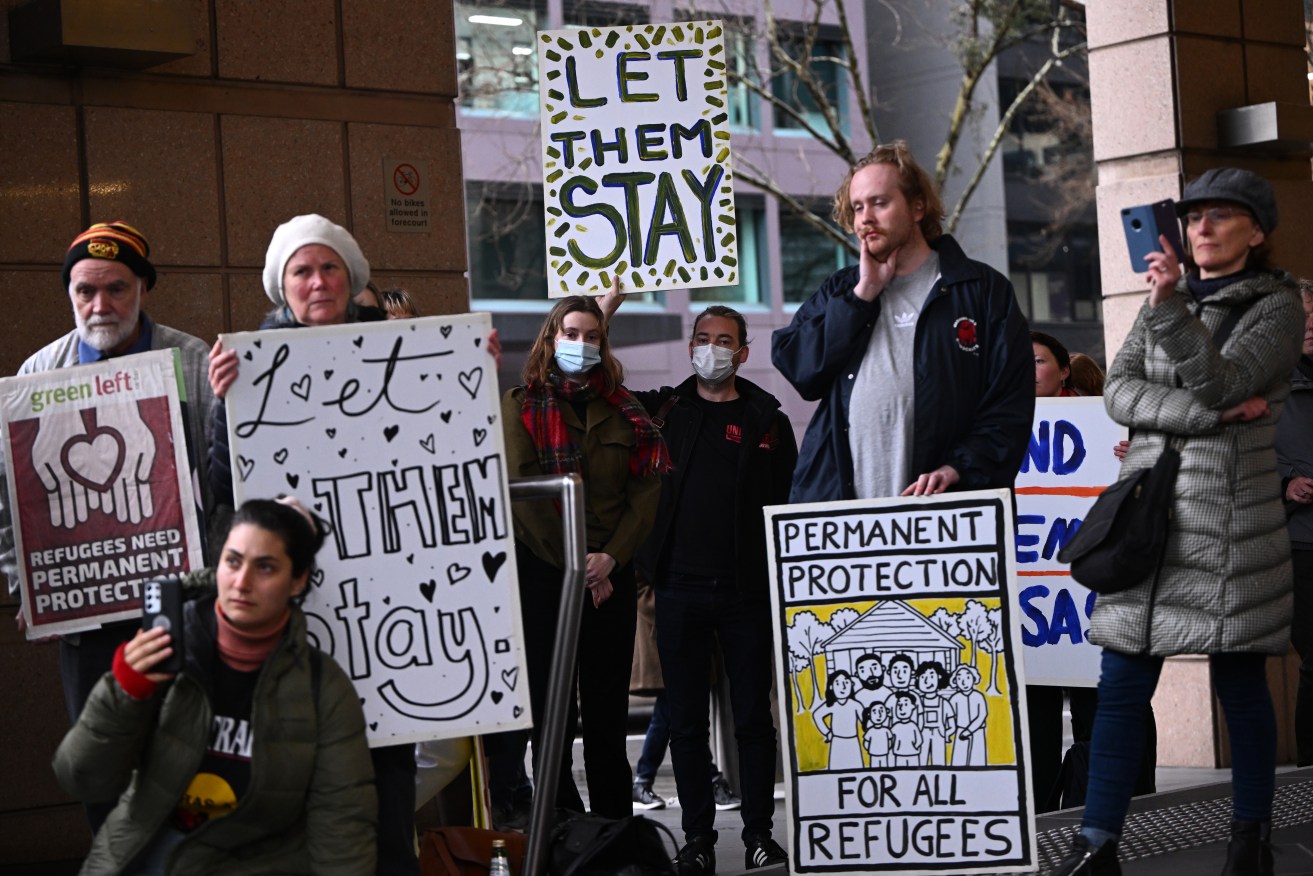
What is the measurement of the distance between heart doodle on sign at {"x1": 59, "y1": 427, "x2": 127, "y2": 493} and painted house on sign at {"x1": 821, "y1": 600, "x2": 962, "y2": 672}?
2.13 meters

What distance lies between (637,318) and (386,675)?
25015 mm

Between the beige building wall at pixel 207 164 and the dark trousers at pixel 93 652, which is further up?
the beige building wall at pixel 207 164

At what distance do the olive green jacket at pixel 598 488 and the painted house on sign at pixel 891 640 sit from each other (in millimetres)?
1127

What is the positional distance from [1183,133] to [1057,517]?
9.50 feet

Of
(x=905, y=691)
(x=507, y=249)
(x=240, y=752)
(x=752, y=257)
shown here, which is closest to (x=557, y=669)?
(x=240, y=752)

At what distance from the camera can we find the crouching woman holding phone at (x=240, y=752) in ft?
14.2

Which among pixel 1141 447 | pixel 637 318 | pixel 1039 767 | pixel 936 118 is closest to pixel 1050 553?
pixel 1039 767

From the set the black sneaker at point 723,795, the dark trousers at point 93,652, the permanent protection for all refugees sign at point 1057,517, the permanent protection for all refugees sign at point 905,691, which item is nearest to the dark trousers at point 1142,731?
the permanent protection for all refugees sign at point 905,691

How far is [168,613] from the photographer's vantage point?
14.1ft

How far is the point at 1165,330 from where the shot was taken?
5320 millimetres

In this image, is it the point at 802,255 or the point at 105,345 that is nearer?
the point at 105,345

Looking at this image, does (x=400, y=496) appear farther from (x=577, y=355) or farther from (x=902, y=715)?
(x=577, y=355)

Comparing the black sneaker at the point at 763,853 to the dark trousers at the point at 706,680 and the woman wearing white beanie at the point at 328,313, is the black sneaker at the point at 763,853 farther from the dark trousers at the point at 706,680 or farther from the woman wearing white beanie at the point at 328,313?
the woman wearing white beanie at the point at 328,313

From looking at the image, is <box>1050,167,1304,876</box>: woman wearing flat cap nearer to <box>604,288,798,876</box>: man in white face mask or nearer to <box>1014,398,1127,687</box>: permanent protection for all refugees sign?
<box>604,288,798,876</box>: man in white face mask
